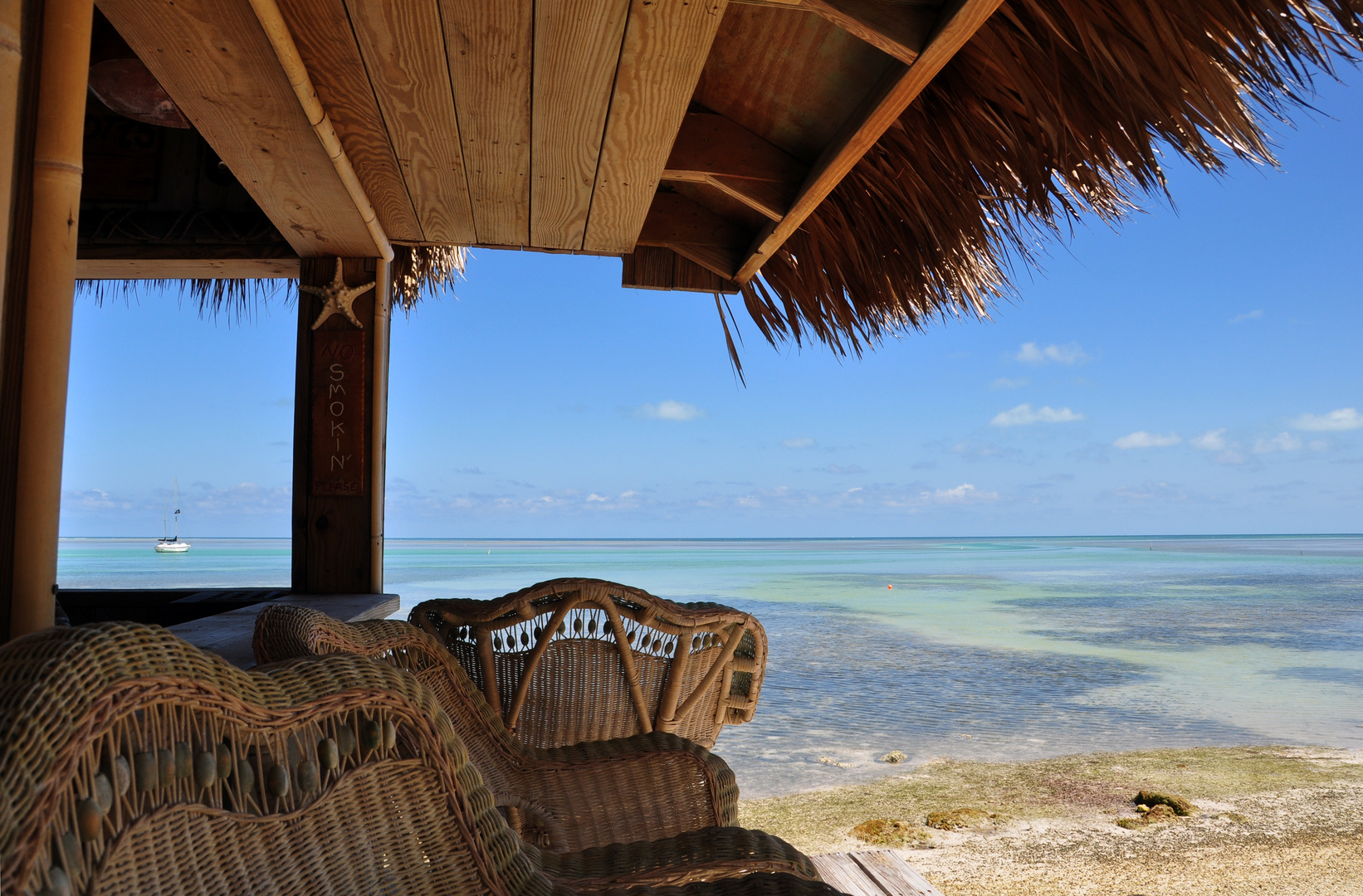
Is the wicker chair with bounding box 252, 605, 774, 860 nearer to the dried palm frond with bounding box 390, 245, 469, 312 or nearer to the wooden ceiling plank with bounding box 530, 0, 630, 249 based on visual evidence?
the wooden ceiling plank with bounding box 530, 0, 630, 249

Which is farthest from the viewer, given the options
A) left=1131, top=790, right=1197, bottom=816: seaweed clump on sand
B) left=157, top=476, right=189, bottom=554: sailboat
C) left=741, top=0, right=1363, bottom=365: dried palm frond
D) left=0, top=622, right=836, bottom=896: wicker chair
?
left=157, top=476, right=189, bottom=554: sailboat

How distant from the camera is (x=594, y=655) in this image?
1.68 meters

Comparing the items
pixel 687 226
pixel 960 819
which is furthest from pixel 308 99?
pixel 960 819

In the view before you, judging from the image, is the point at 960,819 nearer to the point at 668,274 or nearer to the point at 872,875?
the point at 872,875

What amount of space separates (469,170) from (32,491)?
4.53 feet

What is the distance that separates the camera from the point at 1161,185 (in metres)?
1.88

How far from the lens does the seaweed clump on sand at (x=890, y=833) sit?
3.10 meters

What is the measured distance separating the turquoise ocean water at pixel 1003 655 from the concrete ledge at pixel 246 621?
2.04m

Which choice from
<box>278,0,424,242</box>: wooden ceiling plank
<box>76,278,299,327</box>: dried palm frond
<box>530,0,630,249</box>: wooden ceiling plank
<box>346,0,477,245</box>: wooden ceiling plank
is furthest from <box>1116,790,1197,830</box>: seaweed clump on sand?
<box>76,278,299,327</box>: dried palm frond

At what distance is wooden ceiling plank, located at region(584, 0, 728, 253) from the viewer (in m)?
1.38

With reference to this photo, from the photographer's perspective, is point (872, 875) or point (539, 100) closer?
point (539, 100)

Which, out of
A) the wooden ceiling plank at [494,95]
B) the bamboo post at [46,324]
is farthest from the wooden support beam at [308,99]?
the bamboo post at [46,324]

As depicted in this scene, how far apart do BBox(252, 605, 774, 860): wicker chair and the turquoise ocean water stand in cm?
249

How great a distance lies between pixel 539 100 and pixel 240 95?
54 cm
